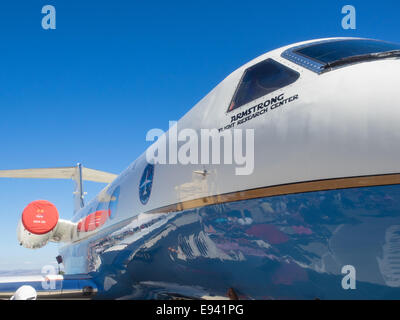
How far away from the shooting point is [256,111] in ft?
10.2

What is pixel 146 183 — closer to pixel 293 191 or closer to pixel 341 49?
pixel 293 191

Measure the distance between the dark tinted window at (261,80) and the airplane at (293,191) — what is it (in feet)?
0.05

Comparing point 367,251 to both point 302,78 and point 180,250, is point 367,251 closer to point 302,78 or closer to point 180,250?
point 302,78

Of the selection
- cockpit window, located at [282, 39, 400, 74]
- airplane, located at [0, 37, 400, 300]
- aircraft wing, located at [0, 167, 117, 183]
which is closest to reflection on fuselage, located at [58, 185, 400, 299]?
airplane, located at [0, 37, 400, 300]

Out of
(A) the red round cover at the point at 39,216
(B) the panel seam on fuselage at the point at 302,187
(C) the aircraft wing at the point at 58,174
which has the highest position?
(C) the aircraft wing at the point at 58,174

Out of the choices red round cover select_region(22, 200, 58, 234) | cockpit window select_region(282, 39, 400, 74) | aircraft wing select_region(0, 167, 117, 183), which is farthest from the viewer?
aircraft wing select_region(0, 167, 117, 183)

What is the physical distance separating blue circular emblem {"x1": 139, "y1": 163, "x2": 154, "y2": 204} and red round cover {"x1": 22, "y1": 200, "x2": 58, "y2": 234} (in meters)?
4.23

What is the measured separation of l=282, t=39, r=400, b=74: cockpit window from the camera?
111 inches

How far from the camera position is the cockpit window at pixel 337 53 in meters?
2.83

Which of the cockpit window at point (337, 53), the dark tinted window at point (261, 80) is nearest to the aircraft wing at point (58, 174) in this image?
the dark tinted window at point (261, 80)

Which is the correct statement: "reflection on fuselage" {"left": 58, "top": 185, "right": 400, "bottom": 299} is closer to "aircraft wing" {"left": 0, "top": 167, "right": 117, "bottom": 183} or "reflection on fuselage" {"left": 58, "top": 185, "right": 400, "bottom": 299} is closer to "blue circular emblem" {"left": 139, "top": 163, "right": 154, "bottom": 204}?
"blue circular emblem" {"left": 139, "top": 163, "right": 154, "bottom": 204}

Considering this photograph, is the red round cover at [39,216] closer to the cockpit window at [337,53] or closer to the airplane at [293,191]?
the airplane at [293,191]

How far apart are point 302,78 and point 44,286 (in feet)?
18.5
